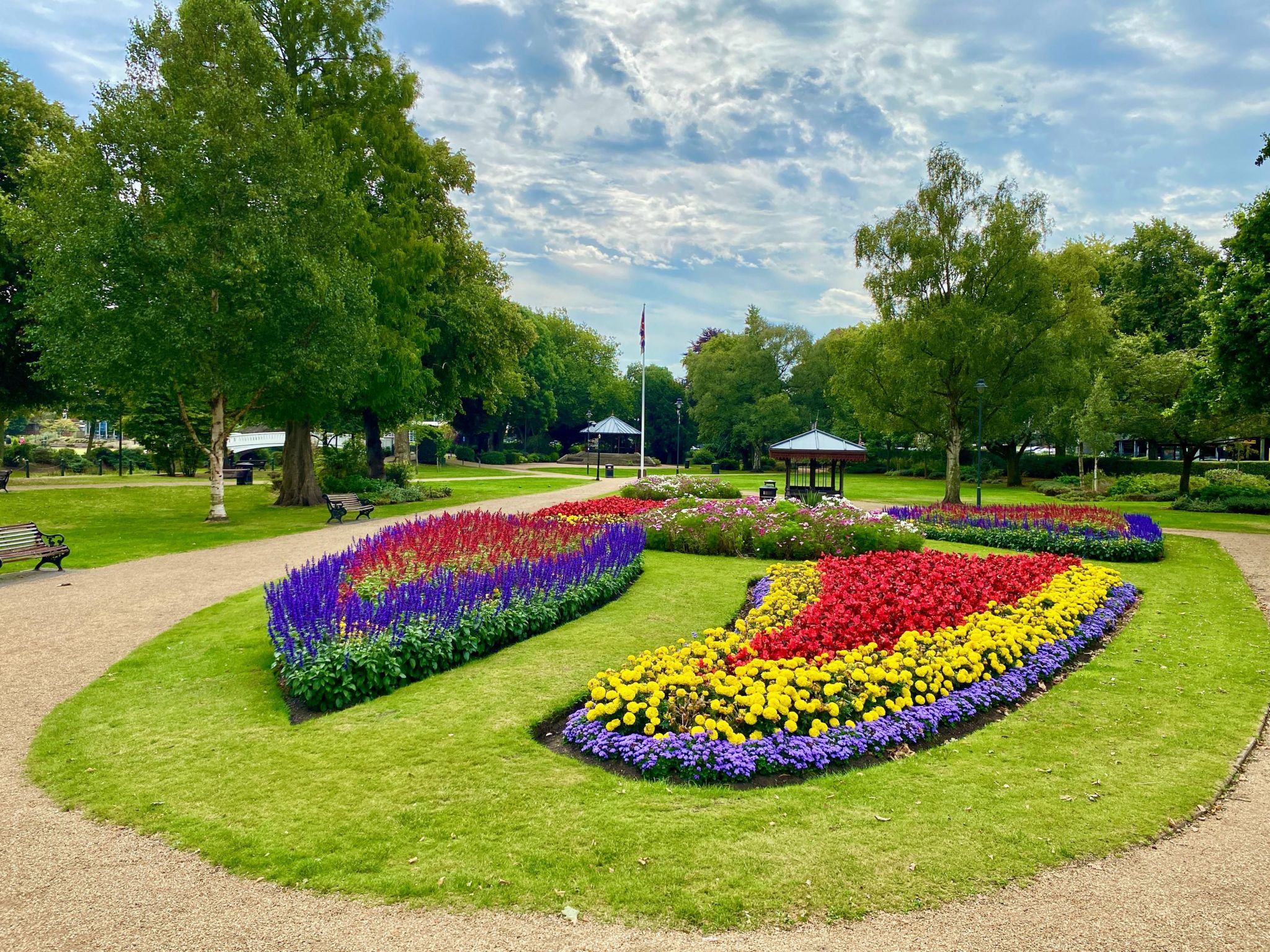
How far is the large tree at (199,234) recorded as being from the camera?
17.3 meters

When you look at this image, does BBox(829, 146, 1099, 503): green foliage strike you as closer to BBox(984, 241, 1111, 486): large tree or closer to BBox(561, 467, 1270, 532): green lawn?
BBox(984, 241, 1111, 486): large tree

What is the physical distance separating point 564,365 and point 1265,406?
56.3 meters

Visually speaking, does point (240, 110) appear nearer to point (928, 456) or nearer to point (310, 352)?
point (310, 352)

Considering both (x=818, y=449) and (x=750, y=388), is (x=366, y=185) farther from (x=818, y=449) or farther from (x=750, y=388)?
(x=750, y=388)

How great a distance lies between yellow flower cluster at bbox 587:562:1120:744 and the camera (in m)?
5.33

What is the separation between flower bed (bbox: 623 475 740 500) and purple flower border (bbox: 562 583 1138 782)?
1543 centimetres

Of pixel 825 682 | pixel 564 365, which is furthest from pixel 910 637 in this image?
pixel 564 365

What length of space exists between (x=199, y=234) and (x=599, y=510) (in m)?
12.2

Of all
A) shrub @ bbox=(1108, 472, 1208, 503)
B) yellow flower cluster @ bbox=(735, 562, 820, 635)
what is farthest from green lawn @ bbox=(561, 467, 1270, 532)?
yellow flower cluster @ bbox=(735, 562, 820, 635)

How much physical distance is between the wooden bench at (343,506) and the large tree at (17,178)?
11.3m

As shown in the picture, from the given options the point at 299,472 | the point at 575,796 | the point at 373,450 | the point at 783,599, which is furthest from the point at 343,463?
the point at 575,796

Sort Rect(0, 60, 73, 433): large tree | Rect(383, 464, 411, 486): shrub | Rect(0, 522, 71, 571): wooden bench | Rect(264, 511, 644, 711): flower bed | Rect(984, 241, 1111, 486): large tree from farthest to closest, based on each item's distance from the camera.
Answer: Rect(383, 464, 411, 486): shrub, Rect(984, 241, 1111, 486): large tree, Rect(0, 60, 73, 433): large tree, Rect(0, 522, 71, 571): wooden bench, Rect(264, 511, 644, 711): flower bed

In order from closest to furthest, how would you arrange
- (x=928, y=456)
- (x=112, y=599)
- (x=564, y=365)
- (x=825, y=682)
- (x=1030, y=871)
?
(x=1030, y=871) < (x=825, y=682) < (x=112, y=599) < (x=928, y=456) < (x=564, y=365)

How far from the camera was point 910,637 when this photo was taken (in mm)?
6777
